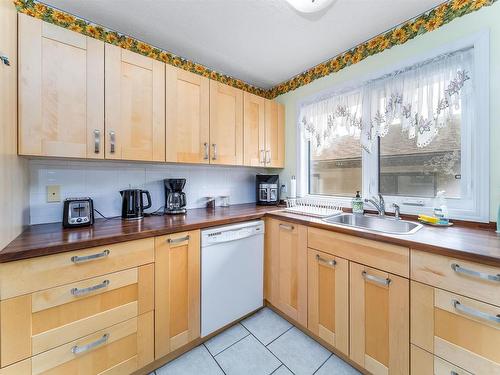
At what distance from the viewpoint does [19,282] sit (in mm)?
918

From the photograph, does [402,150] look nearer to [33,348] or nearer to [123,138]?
[123,138]

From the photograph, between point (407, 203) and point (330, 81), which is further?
point (330, 81)

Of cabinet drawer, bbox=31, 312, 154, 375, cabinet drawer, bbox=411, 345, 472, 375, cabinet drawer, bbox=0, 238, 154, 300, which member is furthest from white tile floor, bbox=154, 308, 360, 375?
cabinet drawer, bbox=0, 238, 154, 300

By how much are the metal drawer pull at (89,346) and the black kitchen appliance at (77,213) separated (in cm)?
67

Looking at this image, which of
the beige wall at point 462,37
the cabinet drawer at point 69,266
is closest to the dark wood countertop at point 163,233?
the cabinet drawer at point 69,266

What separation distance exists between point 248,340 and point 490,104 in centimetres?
220

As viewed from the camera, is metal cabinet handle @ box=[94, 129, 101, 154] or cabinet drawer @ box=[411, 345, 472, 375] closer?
cabinet drawer @ box=[411, 345, 472, 375]

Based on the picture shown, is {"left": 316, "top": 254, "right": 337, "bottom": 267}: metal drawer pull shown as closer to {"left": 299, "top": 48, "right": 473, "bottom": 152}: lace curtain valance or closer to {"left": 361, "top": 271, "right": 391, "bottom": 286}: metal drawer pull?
{"left": 361, "top": 271, "right": 391, "bottom": 286}: metal drawer pull

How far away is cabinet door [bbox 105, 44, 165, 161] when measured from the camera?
4.59ft

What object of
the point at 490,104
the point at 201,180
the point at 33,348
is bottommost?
the point at 33,348

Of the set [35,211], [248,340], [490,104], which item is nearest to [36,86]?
[35,211]

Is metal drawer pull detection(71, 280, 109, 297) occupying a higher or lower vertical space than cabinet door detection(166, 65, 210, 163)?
lower

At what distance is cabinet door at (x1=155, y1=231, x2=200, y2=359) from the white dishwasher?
0.20ft

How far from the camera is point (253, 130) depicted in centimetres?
223
